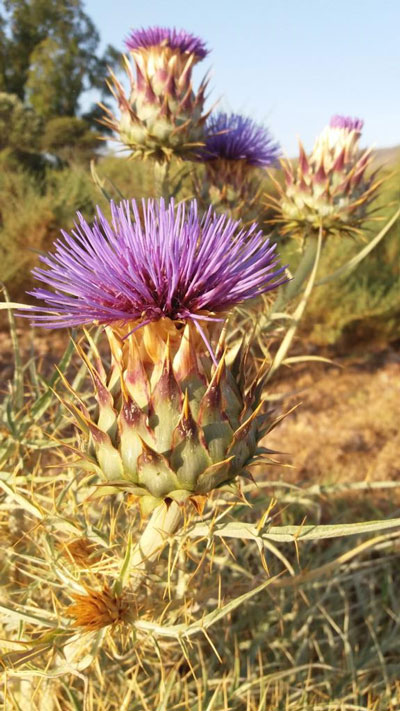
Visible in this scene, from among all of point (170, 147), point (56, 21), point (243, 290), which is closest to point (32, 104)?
point (56, 21)

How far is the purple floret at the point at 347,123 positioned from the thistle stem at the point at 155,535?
1.66 metres

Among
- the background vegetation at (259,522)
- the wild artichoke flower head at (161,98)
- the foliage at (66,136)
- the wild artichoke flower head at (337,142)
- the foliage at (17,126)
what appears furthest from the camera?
the foliage at (66,136)

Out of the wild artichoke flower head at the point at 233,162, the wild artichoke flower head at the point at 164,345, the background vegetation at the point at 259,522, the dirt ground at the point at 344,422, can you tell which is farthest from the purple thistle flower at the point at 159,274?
the dirt ground at the point at 344,422

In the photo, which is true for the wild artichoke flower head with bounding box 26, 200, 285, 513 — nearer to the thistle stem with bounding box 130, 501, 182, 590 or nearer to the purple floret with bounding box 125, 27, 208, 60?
the thistle stem with bounding box 130, 501, 182, 590

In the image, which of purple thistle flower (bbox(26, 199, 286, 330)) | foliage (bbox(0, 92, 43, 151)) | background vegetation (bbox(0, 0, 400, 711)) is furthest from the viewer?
foliage (bbox(0, 92, 43, 151))

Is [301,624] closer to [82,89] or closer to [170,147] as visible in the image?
[170,147]

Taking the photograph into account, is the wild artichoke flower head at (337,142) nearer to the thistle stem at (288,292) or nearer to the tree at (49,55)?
the thistle stem at (288,292)

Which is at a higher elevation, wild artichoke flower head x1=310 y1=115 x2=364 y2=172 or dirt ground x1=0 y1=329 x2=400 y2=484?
wild artichoke flower head x1=310 y1=115 x2=364 y2=172

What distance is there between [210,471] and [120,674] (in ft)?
3.06

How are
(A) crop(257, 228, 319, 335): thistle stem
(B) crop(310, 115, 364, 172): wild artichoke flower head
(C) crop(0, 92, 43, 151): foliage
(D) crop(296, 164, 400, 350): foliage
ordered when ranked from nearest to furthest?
1. (A) crop(257, 228, 319, 335): thistle stem
2. (B) crop(310, 115, 364, 172): wild artichoke flower head
3. (D) crop(296, 164, 400, 350): foliage
4. (C) crop(0, 92, 43, 151): foliage

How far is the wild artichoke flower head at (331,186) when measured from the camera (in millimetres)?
2006

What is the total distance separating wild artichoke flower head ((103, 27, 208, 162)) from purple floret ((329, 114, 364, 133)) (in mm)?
523

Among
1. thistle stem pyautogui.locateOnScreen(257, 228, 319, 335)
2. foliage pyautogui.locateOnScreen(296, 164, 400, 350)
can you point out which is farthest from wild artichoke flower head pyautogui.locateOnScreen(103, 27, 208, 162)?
foliage pyautogui.locateOnScreen(296, 164, 400, 350)

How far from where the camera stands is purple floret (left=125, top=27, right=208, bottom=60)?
2.09 m
